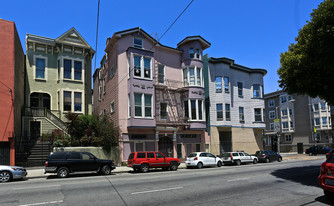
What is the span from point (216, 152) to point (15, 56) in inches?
900

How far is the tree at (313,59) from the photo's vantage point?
11.4 m

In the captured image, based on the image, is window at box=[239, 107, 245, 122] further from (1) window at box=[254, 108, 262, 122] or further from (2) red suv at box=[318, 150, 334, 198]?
(2) red suv at box=[318, 150, 334, 198]

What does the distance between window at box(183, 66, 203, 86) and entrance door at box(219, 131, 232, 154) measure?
7.50 metres

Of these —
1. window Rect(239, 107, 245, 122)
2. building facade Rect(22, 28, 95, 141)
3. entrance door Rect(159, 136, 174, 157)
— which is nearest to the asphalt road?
entrance door Rect(159, 136, 174, 157)

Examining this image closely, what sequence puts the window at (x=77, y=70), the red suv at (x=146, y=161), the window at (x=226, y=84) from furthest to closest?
the window at (x=226, y=84) < the window at (x=77, y=70) < the red suv at (x=146, y=161)

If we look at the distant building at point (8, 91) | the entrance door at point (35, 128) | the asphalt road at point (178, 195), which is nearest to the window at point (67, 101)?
the entrance door at point (35, 128)

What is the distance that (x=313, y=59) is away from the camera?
12625 millimetres

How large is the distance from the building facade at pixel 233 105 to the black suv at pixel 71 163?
54.0ft

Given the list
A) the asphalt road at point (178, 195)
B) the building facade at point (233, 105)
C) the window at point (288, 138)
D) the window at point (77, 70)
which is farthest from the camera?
the window at point (288, 138)

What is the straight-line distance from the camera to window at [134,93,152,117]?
24656mm

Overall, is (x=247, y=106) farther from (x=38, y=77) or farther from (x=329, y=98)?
(x=38, y=77)

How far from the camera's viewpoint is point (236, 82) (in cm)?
3328

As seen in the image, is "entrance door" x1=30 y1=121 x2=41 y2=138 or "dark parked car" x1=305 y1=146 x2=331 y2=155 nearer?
"entrance door" x1=30 y1=121 x2=41 y2=138

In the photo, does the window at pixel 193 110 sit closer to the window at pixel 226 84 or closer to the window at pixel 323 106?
the window at pixel 226 84
